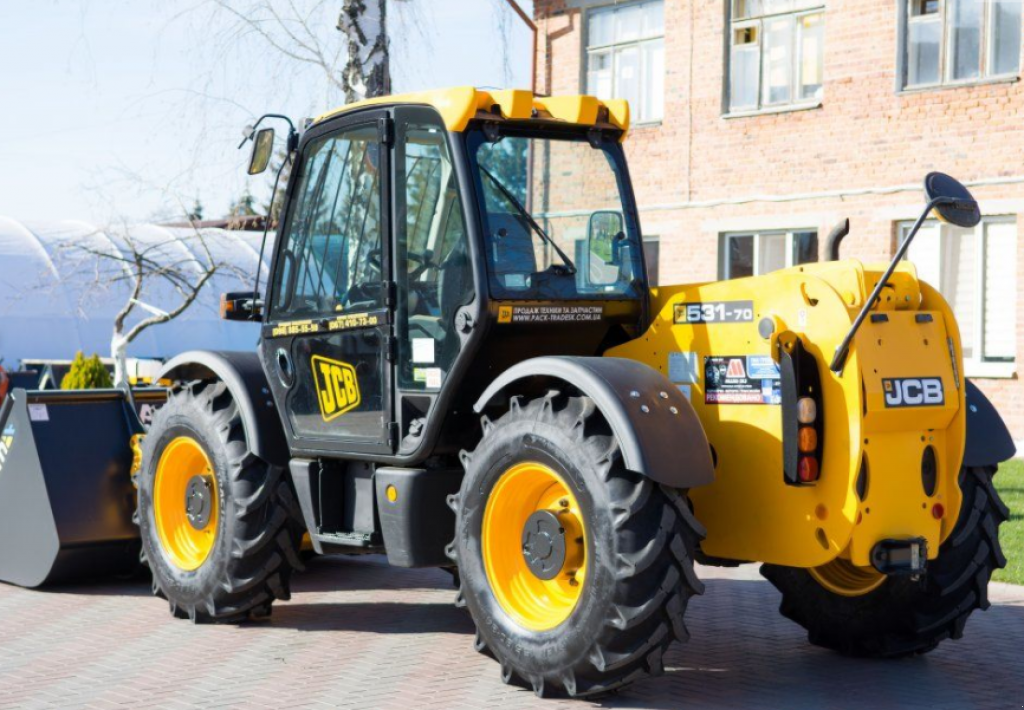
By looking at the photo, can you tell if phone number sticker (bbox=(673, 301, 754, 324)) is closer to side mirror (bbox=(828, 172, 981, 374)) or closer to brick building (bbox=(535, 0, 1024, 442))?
side mirror (bbox=(828, 172, 981, 374))

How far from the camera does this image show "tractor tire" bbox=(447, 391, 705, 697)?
5.86 m

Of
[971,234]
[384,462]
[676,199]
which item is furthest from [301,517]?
[676,199]

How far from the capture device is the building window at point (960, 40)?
656 inches

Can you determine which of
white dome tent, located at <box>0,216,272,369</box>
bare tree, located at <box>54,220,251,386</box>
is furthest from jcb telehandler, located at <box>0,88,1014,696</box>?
white dome tent, located at <box>0,216,272,369</box>

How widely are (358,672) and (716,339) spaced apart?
2.15 metres

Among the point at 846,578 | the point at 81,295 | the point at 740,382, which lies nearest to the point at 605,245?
the point at 740,382

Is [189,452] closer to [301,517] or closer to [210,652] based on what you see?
[301,517]

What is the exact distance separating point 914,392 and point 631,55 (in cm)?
1469

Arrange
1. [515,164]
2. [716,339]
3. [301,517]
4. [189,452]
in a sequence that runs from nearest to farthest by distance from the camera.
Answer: [716,339] → [515,164] → [301,517] → [189,452]

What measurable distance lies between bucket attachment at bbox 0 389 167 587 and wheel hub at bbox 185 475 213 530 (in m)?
0.98

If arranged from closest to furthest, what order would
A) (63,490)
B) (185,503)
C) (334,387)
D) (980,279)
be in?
(334,387) → (185,503) → (63,490) → (980,279)

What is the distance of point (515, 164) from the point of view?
23.2 ft

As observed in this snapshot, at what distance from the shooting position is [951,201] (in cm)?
596

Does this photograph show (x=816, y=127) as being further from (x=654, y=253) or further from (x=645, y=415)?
(x=645, y=415)
